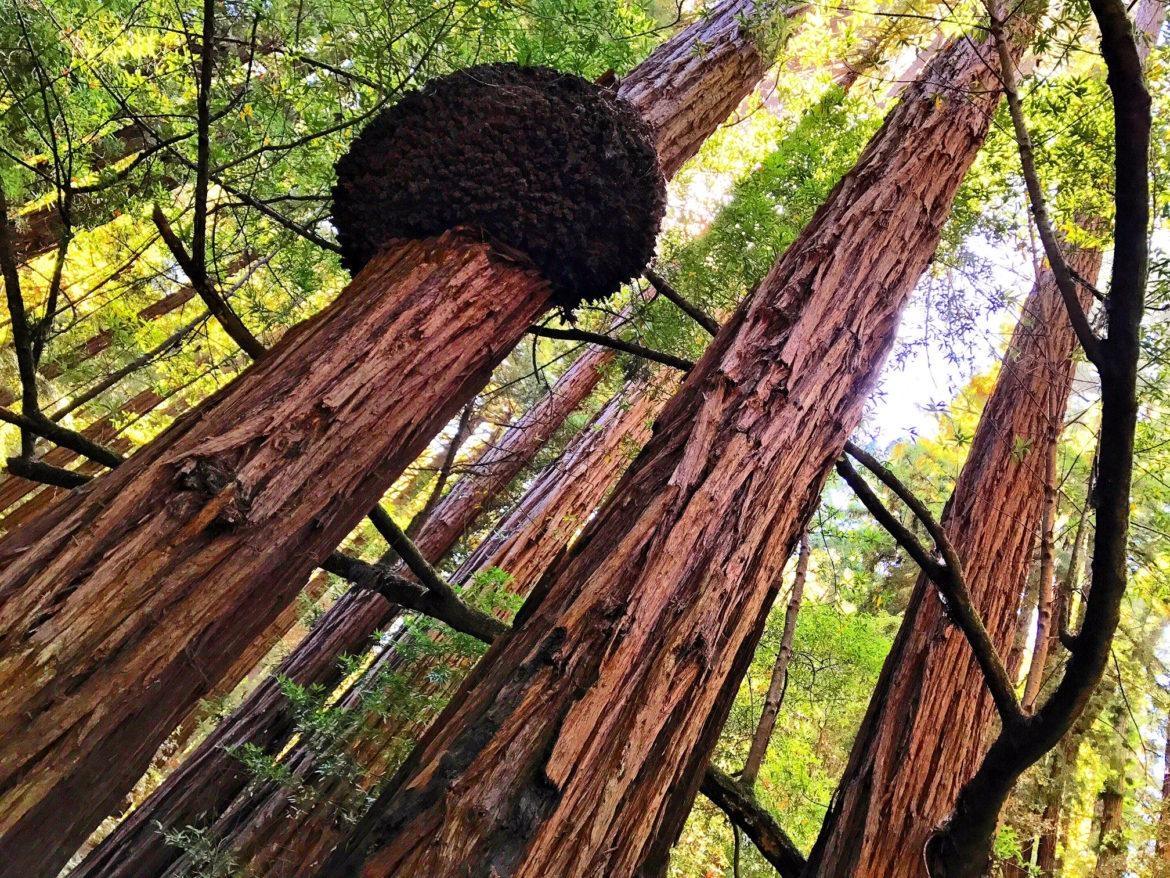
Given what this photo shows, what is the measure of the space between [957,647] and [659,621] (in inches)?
86.5

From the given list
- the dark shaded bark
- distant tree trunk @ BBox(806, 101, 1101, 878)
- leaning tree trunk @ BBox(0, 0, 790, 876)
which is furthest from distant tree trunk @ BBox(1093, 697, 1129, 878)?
leaning tree trunk @ BBox(0, 0, 790, 876)

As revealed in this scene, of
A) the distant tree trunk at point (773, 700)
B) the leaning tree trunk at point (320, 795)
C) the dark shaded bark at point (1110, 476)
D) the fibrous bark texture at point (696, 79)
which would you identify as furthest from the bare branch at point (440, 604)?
the fibrous bark texture at point (696, 79)

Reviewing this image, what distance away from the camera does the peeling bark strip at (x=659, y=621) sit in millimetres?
1264

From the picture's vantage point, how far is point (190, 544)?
4.92 feet

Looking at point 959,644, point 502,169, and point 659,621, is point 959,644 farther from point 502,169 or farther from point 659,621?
point 502,169

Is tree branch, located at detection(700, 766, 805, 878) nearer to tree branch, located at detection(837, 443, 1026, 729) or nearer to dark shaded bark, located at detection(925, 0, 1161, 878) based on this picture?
→ dark shaded bark, located at detection(925, 0, 1161, 878)

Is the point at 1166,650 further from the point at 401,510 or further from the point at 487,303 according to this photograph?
the point at 401,510

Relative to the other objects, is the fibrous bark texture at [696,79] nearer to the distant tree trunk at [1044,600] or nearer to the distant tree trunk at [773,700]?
the distant tree trunk at [773,700]

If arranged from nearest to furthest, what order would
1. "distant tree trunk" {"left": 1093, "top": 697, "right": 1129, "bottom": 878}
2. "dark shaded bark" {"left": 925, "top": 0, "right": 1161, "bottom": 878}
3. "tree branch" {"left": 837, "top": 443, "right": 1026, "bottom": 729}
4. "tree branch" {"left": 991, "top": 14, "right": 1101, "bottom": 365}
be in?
"dark shaded bark" {"left": 925, "top": 0, "right": 1161, "bottom": 878}
"tree branch" {"left": 991, "top": 14, "right": 1101, "bottom": 365}
"tree branch" {"left": 837, "top": 443, "right": 1026, "bottom": 729}
"distant tree trunk" {"left": 1093, "top": 697, "right": 1129, "bottom": 878}

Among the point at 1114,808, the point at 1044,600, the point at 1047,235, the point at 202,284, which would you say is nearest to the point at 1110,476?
the point at 1047,235

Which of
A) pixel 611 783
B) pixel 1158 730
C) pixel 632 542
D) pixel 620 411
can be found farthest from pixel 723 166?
pixel 1158 730

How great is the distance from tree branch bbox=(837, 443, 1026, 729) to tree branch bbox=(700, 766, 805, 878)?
2.95 feet

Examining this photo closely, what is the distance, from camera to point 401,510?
14.5 meters

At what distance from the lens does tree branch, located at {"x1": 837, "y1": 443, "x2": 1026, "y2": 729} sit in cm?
254
